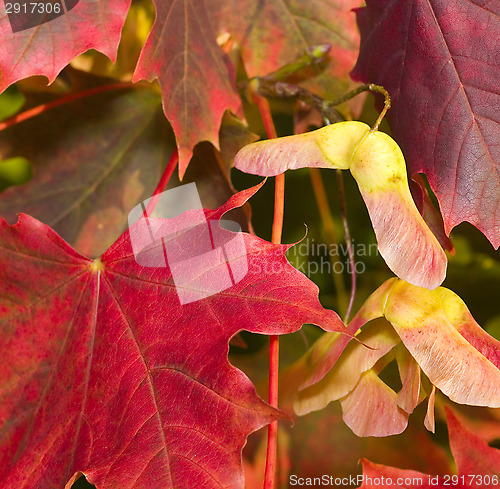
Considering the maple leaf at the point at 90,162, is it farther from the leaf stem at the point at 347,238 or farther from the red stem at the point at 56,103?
the leaf stem at the point at 347,238

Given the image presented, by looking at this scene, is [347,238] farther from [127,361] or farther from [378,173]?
[127,361]

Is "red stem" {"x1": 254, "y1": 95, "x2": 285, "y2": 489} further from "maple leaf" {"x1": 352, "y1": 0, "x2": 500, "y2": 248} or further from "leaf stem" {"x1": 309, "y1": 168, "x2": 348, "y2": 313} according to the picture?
"leaf stem" {"x1": 309, "y1": 168, "x2": 348, "y2": 313}

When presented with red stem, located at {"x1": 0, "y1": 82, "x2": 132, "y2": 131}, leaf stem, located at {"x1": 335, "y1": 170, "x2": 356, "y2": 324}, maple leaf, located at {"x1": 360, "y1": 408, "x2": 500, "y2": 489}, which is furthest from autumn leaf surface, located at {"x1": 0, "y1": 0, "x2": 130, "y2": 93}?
maple leaf, located at {"x1": 360, "y1": 408, "x2": 500, "y2": 489}

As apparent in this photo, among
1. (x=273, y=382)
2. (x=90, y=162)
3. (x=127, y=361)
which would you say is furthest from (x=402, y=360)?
(x=90, y=162)

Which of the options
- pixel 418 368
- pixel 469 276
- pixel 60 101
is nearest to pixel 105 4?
pixel 60 101

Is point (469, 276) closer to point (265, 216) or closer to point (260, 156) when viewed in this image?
point (265, 216)

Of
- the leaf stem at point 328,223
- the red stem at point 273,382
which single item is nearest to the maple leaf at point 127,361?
the red stem at point 273,382
